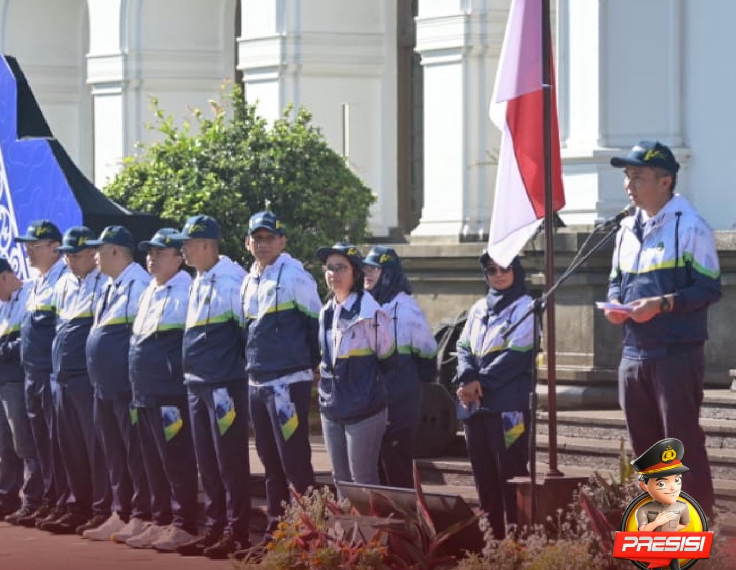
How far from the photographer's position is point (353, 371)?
12.5 metres

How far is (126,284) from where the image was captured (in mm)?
14438

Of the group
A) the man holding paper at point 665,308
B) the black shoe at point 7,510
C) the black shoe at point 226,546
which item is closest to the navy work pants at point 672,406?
the man holding paper at point 665,308

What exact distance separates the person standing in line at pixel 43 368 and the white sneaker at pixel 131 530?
1.10m

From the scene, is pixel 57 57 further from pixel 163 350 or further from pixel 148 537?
pixel 148 537

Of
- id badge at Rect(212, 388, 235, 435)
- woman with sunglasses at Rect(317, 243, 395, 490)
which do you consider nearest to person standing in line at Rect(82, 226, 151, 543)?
id badge at Rect(212, 388, 235, 435)

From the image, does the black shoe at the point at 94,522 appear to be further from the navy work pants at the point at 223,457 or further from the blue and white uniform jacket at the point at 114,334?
the navy work pants at the point at 223,457

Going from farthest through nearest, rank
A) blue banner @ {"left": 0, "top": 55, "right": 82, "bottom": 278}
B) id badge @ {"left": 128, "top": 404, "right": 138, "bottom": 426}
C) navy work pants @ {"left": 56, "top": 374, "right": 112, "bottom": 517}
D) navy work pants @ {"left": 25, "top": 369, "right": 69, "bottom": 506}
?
blue banner @ {"left": 0, "top": 55, "right": 82, "bottom": 278}, navy work pants @ {"left": 25, "top": 369, "right": 69, "bottom": 506}, navy work pants @ {"left": 56, "top": 374, "right": 112, "bottom": 517}, id badge @ {"left": 128, "top": 404, "right": 138, "bottom": 426}

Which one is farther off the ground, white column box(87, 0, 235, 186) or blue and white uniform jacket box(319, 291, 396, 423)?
white column box(87, 0, 235, 186)

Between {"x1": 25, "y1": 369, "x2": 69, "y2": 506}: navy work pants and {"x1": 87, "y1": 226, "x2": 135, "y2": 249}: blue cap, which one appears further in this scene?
{"x1": 25, "y1": 369, "x2": 69, "y2": 506}: navy work pants

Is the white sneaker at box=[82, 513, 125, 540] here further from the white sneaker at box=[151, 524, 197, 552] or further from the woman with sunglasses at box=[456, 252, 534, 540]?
the woman with sunglasses at box=[456, 252, 534, 540]

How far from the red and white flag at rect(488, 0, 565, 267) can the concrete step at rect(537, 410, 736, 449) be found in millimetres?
3724

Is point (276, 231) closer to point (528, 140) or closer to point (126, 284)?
point (126, 284)

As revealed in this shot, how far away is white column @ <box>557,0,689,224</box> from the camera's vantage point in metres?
16.8

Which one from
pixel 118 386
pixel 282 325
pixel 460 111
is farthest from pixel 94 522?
pixel 460 111
